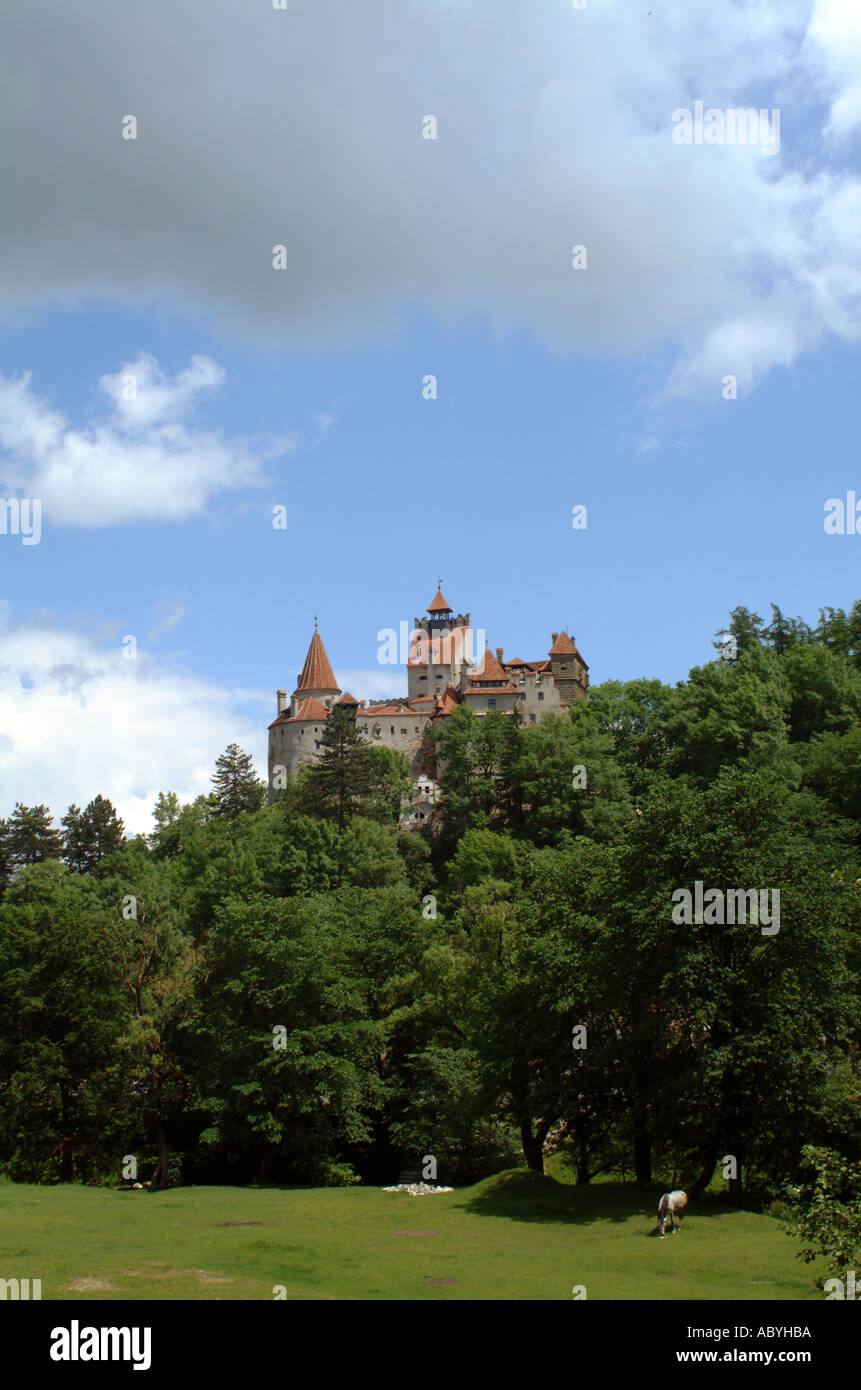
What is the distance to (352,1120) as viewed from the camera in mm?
40938

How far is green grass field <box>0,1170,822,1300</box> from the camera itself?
70.6 ft

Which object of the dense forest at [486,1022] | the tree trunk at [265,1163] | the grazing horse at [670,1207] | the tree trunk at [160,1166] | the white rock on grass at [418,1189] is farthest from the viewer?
the tree trunk at [160,1166]

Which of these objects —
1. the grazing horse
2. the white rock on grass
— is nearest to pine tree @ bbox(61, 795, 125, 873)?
the white rock on grass

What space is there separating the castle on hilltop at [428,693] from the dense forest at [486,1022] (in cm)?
4114

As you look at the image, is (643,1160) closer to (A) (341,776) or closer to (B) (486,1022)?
(B) (486,1022)

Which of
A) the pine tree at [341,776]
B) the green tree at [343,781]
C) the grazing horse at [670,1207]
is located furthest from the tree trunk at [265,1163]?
the pine tree at [341,776]

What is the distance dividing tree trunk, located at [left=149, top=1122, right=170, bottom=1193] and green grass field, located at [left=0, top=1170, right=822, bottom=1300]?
20.9 feet

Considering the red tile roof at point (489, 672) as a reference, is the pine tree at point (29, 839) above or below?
below

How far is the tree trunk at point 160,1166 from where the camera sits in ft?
140

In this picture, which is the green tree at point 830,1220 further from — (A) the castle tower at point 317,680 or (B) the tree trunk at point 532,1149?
(A) the castle tower at point 317,680

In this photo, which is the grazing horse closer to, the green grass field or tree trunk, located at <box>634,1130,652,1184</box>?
the green grass field
